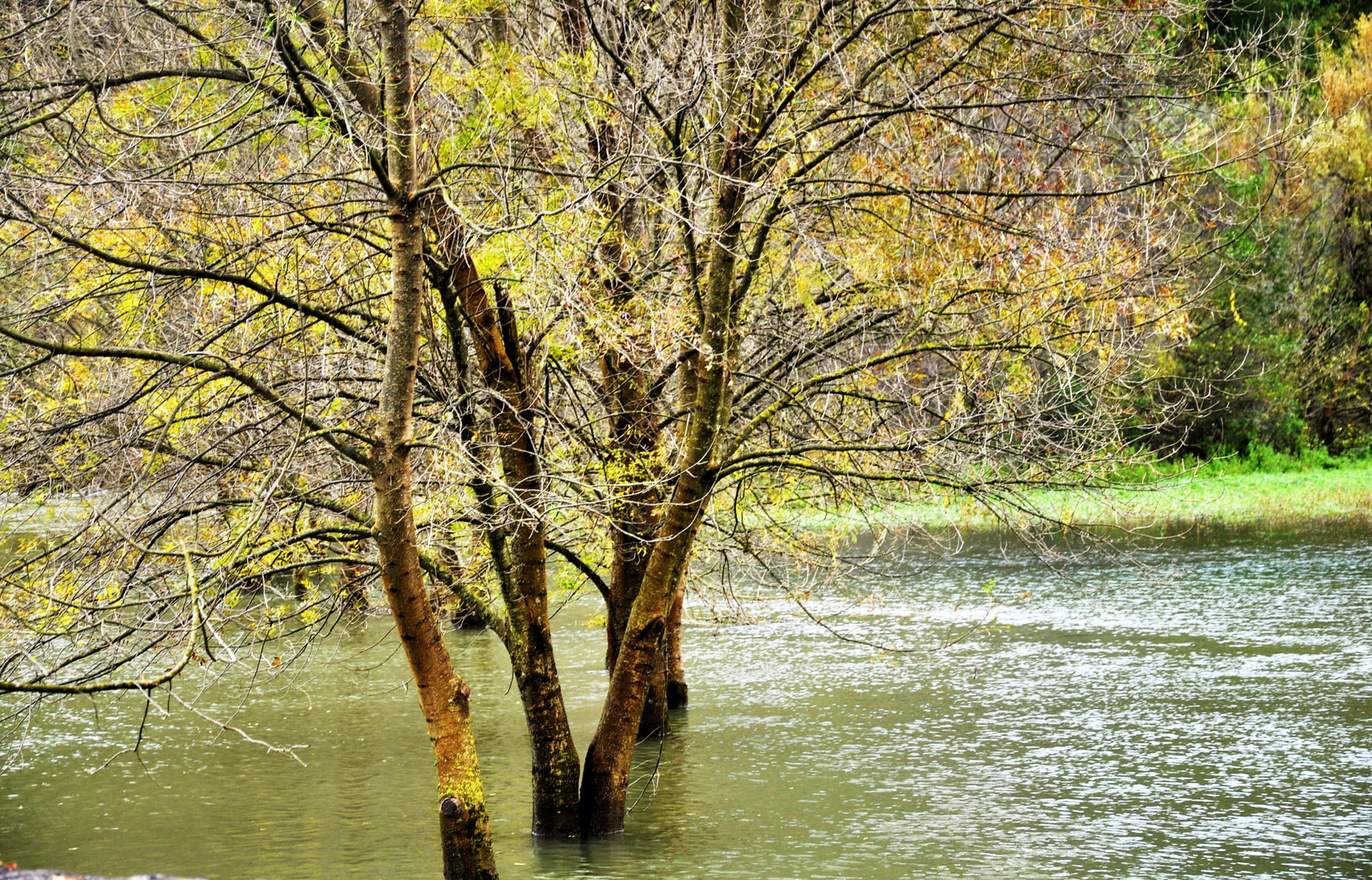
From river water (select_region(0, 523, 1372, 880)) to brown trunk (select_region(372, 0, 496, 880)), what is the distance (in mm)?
1969

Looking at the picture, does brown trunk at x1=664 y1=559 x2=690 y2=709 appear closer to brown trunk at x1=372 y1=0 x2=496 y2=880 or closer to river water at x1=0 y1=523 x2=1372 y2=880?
river water at x1=0 y1=523 x2=1372 y2=880

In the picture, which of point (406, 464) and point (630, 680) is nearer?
point (406, 464)

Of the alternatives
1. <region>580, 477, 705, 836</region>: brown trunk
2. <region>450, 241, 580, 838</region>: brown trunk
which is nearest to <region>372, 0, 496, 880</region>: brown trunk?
<region>450, 241, 580, 838</region>: brown trunk

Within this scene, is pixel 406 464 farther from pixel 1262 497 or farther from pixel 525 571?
pixel 1262 497

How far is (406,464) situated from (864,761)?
7.37 metres

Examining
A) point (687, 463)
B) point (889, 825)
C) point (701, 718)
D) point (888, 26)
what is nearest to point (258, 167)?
point (687, 463)

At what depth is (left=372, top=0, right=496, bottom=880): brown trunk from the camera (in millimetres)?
8234

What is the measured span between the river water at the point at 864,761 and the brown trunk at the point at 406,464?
197 centimetres

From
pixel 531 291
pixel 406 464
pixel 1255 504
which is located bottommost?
pixel 1255 504

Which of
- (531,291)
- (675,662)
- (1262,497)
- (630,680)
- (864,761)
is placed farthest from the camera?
(1262,497)

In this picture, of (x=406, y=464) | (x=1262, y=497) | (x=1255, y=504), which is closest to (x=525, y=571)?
(x=406, y=464)

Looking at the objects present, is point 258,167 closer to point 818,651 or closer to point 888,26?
point 888,26

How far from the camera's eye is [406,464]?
8.55 m

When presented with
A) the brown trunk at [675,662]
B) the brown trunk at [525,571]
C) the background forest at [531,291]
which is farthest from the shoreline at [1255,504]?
the brown trunk at [525,571]
